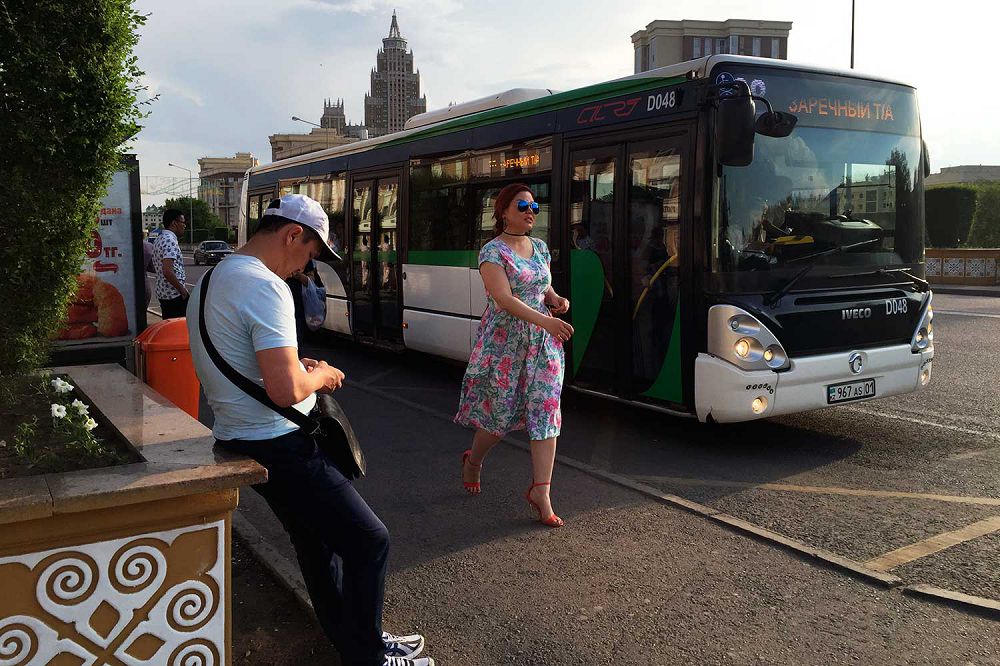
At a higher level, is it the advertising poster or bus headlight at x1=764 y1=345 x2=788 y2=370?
the advertising poster

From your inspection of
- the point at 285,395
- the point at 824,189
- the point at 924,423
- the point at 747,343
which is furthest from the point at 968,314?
the point at 285,395

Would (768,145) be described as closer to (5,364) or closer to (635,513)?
(635,513)

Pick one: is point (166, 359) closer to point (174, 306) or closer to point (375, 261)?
point (174, 306)

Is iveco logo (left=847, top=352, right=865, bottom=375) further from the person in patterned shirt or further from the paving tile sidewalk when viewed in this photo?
the person in patterned shirt

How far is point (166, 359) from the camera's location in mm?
5172

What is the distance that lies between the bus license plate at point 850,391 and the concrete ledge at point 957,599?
2.60 metres

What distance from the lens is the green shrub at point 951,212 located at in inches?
1164

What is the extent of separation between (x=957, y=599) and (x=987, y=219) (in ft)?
106

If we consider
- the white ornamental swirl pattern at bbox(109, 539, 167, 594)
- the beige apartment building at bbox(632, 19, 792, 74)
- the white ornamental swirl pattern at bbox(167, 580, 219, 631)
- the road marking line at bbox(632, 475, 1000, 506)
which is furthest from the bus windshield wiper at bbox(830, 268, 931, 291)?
the beige apartment building at bbox(632, 19, 792, 74)

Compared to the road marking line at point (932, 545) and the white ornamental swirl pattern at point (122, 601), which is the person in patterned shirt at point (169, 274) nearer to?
the white ornamental swirl pattern at point (122, 601)

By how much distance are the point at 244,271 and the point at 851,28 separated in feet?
113

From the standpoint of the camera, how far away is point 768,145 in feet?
21.9

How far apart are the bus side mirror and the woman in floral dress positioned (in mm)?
1819

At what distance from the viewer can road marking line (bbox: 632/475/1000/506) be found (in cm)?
556
